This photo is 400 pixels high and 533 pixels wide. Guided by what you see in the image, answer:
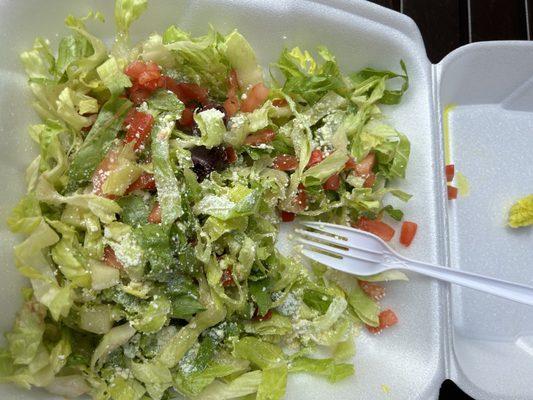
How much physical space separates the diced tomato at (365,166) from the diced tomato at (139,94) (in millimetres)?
483

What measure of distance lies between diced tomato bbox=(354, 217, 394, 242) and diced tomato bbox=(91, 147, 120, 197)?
564mm

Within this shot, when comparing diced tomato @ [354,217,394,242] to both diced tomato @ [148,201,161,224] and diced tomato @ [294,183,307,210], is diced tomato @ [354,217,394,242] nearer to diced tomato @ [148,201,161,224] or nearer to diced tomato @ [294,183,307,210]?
diced tomato @ [294,183,307,210]

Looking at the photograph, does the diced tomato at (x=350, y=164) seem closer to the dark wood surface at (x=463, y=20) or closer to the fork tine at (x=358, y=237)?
the fork tine at (x=358, y=237)

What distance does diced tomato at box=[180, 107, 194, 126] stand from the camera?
4.13 ft

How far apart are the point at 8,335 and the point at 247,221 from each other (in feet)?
1.65

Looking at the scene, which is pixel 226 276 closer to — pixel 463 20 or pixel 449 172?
pixel 449 172

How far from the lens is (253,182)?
1.25 m

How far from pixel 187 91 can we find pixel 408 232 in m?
0.58

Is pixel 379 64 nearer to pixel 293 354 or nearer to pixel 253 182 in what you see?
pixel 253 182

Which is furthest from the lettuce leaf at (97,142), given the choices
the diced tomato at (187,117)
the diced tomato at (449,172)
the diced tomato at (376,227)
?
the diced tomato at (449,172)

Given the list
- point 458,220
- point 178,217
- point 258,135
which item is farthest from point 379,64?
point 178,217

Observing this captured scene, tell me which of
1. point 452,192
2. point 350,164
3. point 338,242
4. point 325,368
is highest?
point 350,164

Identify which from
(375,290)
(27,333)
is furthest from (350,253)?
(27,333)

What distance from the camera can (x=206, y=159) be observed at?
1235 mm
